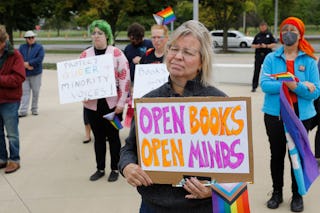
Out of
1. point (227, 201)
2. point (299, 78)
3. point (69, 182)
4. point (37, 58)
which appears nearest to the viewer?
point (227, 201)

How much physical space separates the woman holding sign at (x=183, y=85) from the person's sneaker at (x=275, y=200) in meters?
2.29

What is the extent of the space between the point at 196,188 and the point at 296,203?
8.35ft

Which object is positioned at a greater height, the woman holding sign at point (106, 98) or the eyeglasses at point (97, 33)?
the eyeglasses at point (97, 33)

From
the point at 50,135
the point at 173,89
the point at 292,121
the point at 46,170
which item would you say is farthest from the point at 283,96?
the point at 50,135

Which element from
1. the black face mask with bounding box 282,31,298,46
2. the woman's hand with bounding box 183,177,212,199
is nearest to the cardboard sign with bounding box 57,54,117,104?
the black face mask with bounding box 282,31,298,46

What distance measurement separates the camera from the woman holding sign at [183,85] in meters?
2.07

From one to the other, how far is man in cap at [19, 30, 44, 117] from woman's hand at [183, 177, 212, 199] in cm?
737

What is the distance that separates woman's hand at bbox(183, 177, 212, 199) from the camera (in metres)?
1.95

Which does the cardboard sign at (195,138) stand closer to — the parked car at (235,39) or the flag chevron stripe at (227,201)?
the flag chevron stripe at (227,201)

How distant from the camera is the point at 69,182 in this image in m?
5.12

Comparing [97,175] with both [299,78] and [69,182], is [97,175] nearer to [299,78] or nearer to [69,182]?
[69,182]

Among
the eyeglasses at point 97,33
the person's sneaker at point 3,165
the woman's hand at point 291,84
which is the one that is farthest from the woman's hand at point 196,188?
the person's sneaker at point 3,165

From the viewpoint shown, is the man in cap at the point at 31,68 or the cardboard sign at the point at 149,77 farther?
the man in cap at the point at 31,68

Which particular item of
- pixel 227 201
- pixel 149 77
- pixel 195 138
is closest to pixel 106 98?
pixel 149 77
